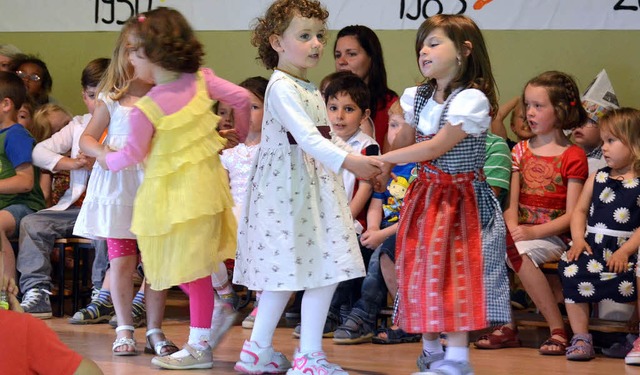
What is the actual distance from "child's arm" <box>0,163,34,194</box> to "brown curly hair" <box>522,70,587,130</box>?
8.42ft

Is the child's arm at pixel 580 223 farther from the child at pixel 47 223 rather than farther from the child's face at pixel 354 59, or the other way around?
the child at pixel 47 223

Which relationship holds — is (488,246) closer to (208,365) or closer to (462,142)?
(462,142)

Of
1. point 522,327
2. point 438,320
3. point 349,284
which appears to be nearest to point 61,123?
point 349,284

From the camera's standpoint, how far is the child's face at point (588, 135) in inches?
201

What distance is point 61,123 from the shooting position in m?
5.84

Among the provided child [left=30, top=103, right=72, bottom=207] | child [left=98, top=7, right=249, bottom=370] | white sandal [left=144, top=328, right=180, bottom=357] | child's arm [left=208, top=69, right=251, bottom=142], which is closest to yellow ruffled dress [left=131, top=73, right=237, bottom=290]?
child [left=98, top=7, right=249, bottom=370]

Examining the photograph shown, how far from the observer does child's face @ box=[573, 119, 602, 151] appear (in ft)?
16.8

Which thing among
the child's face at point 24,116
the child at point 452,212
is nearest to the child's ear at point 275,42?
the child at point 452,212

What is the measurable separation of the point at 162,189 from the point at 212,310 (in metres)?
0.50

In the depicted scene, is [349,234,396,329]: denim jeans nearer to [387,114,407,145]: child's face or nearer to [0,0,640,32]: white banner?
[387,114,407,145]: child's face

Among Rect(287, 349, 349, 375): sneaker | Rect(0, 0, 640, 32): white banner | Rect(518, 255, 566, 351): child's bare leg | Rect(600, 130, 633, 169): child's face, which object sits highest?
Rect(0, 0, 640, 32): white banner

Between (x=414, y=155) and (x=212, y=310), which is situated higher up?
(x=414, y=155)

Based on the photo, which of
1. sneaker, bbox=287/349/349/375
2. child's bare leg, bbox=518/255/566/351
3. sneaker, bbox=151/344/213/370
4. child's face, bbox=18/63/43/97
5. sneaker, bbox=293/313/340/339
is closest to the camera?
sneaker, bbox=287/349/349/375

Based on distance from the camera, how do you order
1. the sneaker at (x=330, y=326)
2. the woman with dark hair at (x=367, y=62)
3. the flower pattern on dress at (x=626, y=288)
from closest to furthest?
1. the flower pattern on dress at (x=626, y=288)
2. the sneaker at (x=330, y=326)
3. the woman with dark hair at (x=367, y=62)
